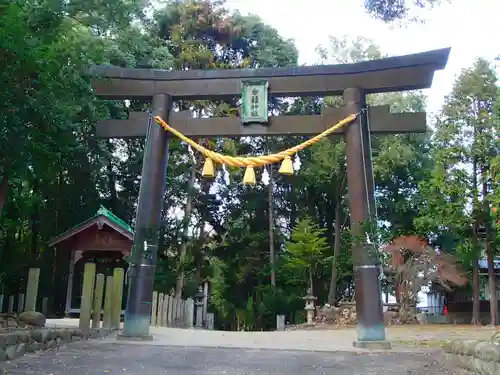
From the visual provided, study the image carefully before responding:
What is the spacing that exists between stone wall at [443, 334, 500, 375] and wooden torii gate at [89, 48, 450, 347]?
7.10 feet

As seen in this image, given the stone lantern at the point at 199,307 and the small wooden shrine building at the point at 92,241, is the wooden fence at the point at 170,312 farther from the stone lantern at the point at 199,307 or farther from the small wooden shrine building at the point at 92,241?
the small wooden shrine building at the point at 92,241

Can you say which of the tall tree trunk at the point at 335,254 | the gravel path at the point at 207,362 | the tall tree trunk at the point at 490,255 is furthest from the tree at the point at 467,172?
the gravel path at the point at 207,362

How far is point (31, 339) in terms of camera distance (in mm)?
5609

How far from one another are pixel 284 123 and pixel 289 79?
769 mm

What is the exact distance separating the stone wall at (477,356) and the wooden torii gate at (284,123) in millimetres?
2164

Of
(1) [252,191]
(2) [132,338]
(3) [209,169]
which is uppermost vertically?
(1) [252,191]

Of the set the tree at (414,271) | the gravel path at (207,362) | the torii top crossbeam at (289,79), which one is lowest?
the gravel path at (207,362)

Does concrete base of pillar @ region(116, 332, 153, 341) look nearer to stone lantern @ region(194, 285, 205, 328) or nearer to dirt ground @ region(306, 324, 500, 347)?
dirt ground @ region(306, 324, 500, 347)

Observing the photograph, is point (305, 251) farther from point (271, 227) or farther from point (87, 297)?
point (87, 297)

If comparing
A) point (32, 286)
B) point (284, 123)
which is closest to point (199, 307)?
point (284, 123)

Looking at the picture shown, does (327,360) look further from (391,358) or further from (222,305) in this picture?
(222,305)

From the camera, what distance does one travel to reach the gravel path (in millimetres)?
Result: 4844

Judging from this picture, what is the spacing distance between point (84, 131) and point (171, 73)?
23.1 feet

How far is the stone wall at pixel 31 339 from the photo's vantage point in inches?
195
